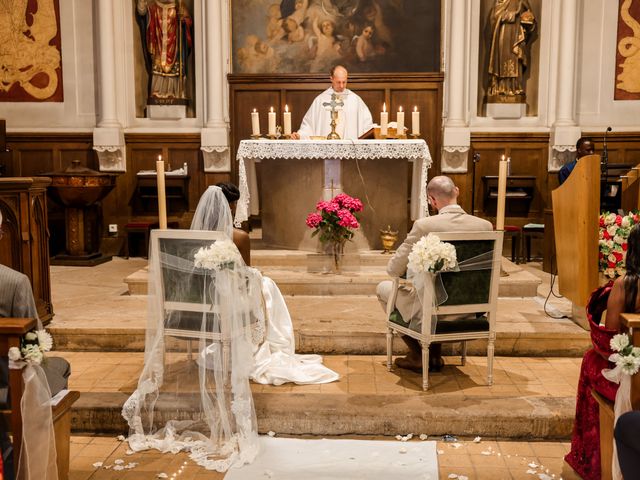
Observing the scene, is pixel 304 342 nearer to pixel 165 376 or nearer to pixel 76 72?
pixel 165 376

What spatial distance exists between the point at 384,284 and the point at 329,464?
1619mm

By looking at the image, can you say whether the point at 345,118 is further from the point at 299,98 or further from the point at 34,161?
the point at 34,161

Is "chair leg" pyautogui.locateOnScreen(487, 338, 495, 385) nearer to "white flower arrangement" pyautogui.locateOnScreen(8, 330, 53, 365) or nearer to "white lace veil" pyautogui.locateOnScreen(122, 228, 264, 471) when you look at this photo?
"white lace veil" pyautogui.locateOnScreen(122, 228, 264, 471)

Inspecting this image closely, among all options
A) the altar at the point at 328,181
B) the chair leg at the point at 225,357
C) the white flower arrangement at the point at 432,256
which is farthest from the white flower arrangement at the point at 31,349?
the altar at the point at 328,181

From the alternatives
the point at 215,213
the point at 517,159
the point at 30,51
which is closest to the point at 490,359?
the point at 215,213

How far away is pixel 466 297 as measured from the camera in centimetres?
455

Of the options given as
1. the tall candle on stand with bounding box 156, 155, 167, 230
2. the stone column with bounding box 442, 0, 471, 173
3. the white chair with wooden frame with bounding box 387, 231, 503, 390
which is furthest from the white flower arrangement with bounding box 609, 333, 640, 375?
the stone column with bounding box 442, 0, 471, 173

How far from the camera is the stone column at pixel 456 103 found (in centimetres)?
961

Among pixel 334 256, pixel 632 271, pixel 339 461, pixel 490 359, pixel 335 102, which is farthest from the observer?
pixel 335 102

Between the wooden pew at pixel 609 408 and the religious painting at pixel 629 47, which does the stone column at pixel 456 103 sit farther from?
the wooden pew at pixel 609 408

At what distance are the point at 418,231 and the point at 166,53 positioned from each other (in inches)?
260

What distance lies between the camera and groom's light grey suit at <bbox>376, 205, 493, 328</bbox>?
4559 millimetres

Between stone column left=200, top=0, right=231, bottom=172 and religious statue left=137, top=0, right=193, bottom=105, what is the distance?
0.36 m

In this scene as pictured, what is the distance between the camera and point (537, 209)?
973 centimetres
